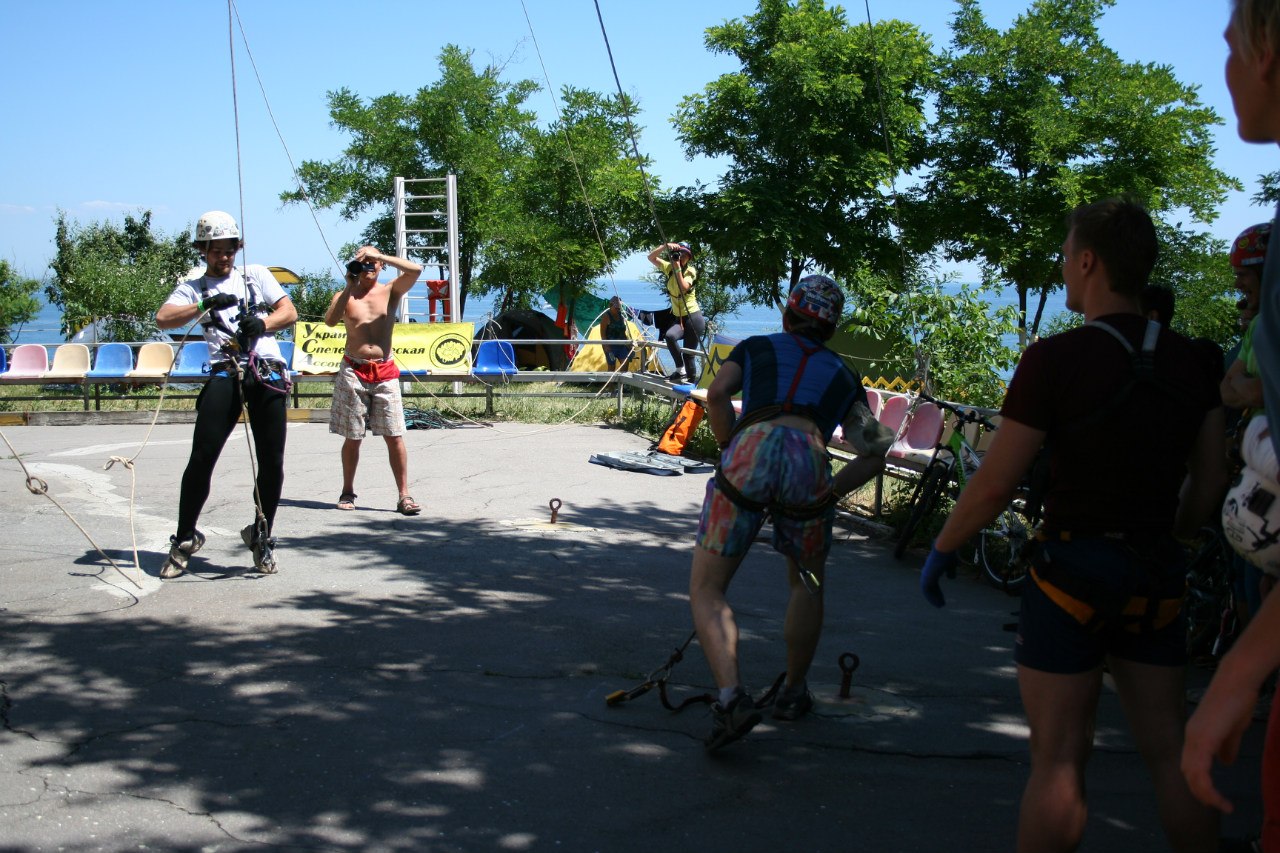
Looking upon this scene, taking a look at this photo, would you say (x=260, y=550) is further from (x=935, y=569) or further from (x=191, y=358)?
(x=191, y=358)

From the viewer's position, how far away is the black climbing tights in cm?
681

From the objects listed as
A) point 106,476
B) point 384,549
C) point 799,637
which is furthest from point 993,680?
point 106,476

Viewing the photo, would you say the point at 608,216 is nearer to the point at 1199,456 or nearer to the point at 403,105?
the point at 403,105

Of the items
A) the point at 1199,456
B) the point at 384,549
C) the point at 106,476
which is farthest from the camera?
the point at 106,476

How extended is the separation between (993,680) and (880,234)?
2795 cm

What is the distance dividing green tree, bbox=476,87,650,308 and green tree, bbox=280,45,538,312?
630 millimetres

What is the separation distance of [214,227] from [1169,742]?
5.68 meters

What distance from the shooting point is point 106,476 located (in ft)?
36.4

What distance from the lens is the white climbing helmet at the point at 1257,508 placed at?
3.07m

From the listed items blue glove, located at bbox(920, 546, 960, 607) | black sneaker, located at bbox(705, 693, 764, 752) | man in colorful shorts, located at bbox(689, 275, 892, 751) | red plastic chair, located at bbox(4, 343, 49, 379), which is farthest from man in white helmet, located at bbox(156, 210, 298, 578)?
red plastic chair, located at bbox(4, 343, 49, 379)

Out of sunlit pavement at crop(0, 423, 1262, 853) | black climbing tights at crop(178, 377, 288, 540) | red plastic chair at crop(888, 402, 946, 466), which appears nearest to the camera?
sunlit pavement at crop(0, 423, 1262, 853)

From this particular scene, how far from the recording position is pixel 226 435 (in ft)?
22.9

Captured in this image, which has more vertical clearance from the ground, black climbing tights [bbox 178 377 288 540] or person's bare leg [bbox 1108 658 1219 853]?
black climbing tights [bbox 178 377 288 540]

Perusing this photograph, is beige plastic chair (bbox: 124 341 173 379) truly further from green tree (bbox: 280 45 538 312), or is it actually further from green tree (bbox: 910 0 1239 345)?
green tree (bbox: 910 0 1239 345)
